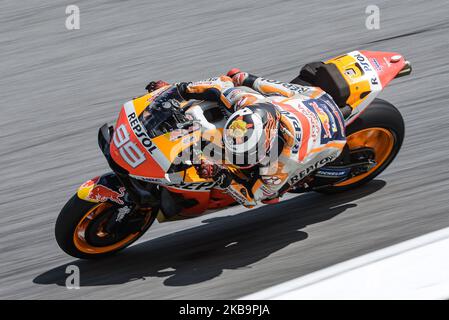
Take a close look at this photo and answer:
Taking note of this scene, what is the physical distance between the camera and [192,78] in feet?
29.0

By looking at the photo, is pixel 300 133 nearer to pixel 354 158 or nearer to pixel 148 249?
pixel 354 158

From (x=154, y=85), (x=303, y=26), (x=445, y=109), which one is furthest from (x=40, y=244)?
(x=303, y=26)

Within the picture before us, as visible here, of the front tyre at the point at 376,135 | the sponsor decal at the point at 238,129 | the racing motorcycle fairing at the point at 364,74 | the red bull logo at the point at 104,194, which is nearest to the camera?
the sponsor decal at the point at 238,129

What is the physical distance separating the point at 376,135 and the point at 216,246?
151cm

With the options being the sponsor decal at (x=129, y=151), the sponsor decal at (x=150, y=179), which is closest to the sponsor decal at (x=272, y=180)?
the sponsor decal at (x=150, y=179)

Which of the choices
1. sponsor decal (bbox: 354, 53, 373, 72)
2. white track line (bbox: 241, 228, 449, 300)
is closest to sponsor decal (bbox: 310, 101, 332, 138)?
sponsor decal (bbox: 354, 53, 373, 72)

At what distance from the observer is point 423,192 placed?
613cm

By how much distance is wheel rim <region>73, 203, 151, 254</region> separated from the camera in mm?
5555

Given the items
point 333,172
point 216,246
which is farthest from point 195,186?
point 333,172

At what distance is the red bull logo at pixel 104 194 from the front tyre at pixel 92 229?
49 millimetres

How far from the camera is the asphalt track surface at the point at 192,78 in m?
5.54

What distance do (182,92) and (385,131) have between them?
164 cm

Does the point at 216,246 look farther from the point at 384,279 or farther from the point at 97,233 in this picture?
the point at 384,279

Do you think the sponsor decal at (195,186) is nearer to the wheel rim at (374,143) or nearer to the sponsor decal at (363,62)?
the wheel rim at (374,143)
